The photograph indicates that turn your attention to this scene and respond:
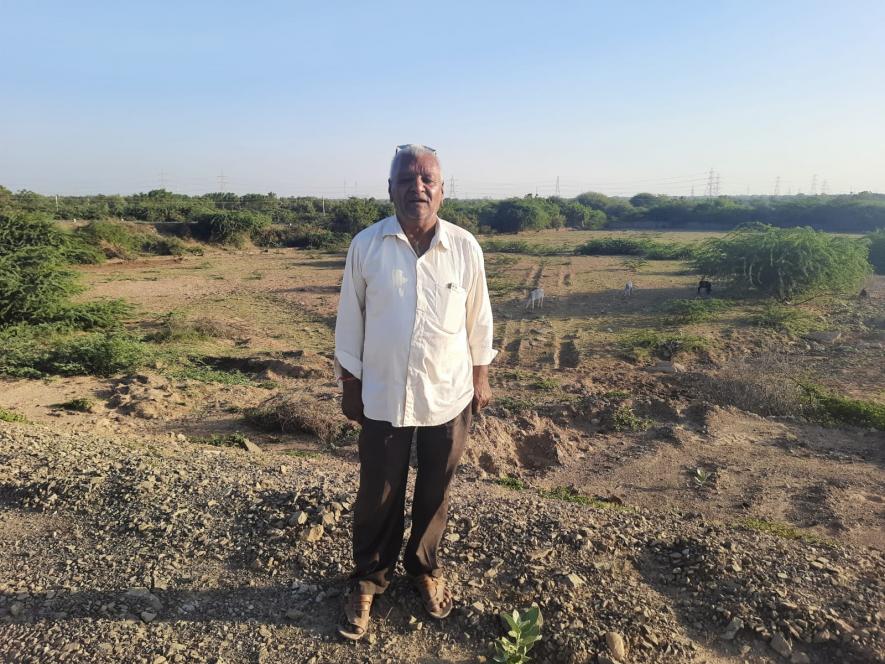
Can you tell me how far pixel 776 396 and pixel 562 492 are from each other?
A: 3.49m

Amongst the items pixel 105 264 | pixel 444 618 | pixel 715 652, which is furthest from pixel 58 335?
pixel 105 264

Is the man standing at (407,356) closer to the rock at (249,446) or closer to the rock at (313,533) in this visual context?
the rock at (313,533)

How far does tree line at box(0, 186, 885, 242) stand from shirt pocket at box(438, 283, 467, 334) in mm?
27947

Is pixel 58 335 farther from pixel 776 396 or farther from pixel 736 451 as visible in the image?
pixel 776 396

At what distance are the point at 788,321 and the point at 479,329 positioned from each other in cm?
1049

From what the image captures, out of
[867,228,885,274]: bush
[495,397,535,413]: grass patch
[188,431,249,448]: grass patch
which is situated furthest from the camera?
[867,228,885,274]: bush

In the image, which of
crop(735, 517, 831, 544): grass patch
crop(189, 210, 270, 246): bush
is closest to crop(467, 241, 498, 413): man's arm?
crop(735, 517, 831, 544): grass patch

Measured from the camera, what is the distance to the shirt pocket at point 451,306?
79.6 inches

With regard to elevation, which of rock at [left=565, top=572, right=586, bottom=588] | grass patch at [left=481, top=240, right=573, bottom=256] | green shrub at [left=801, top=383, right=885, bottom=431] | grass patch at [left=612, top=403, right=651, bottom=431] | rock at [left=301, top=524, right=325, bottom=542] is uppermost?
grass patch at [left=481, top=240, right=573, bottom=256]

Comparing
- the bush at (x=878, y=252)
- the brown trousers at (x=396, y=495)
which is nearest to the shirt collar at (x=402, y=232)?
the brown trousers at (x=396, y=495)

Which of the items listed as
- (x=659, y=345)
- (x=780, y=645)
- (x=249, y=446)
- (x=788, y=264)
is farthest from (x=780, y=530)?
(x=788, y=264)

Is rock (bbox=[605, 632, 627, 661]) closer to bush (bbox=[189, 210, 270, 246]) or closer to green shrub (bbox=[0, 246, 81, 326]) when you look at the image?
green shrub (bbox=[0, 246, 81, 326])

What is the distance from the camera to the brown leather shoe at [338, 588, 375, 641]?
214 centimetres

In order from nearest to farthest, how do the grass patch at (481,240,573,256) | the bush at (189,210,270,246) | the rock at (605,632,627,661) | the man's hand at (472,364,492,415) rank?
the rock at (605,632,627,661), the man's hand at (472,364,492,415), the grass patch at (481,240,573,256), the bush at (189,210,270,246)
